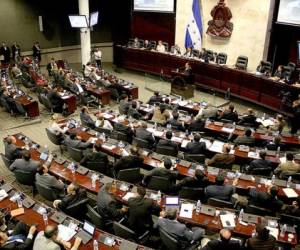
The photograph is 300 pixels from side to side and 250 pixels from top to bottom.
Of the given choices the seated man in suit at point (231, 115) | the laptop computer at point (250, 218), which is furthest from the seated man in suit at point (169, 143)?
the laptop computer at point (250, 218)

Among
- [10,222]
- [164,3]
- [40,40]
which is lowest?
[10,222]

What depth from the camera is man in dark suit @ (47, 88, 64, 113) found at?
14.0 metres

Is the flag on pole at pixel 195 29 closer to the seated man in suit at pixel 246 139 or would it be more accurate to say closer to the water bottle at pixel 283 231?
the seated man in suit at pixel 246 139

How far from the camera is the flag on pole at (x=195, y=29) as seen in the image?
1866 cm

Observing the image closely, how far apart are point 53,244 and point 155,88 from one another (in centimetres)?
1264

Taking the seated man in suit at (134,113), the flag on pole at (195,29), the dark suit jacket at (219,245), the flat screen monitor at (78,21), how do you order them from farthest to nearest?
the flag on pole at (195,29)
the flat screen monitor at (78,21)
the seated man in suit at (134,113)
the dark suit jacket at (219,245)

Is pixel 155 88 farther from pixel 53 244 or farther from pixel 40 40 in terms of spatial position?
pixel 53 244

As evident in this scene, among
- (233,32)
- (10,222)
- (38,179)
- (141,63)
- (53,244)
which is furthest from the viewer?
(141,63)

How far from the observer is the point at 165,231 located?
640 centimetres

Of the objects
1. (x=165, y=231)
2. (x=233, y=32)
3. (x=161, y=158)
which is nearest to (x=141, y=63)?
(x=233, y=32)

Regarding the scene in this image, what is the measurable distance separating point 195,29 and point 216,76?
13.0ft

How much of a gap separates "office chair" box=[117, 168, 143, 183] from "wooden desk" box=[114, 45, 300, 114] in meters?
7.70

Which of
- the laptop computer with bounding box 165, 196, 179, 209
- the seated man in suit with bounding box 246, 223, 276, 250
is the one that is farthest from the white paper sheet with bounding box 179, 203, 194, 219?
the seated man in suit with bounding box 246, 223, 276, 250

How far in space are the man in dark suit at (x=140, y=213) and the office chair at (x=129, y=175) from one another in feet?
5.24
